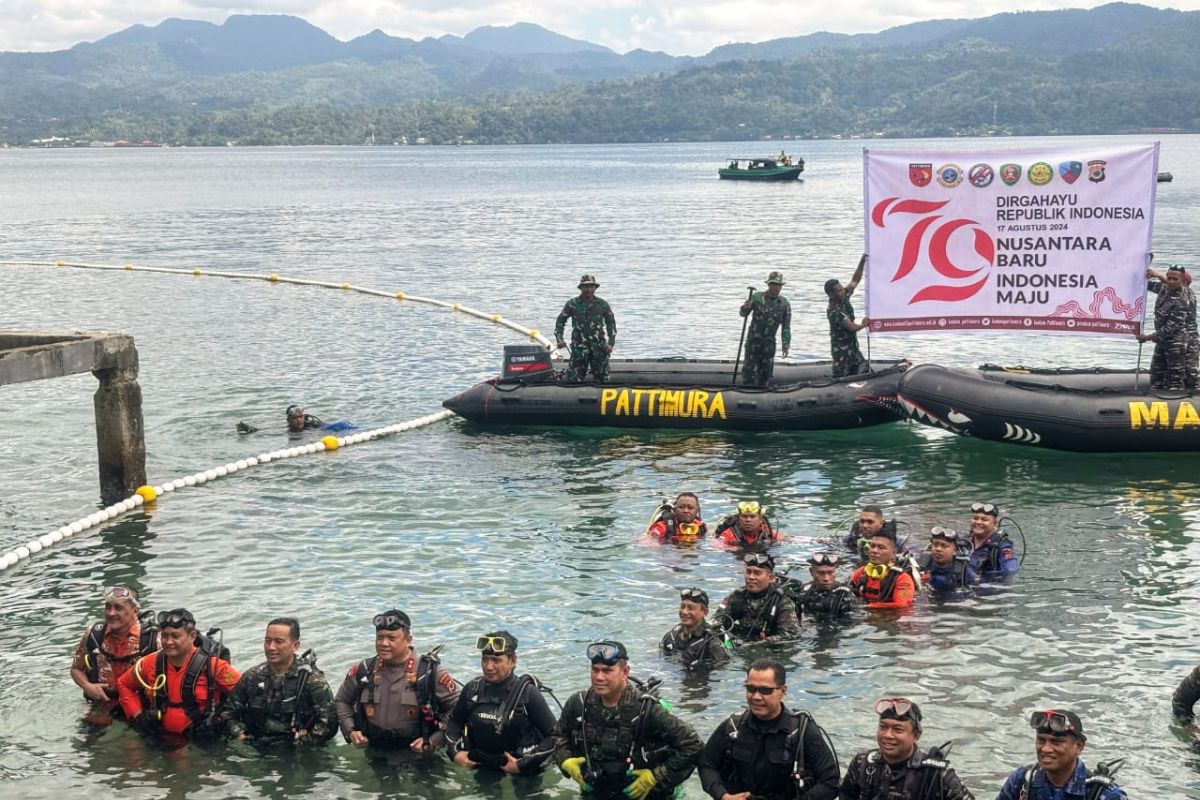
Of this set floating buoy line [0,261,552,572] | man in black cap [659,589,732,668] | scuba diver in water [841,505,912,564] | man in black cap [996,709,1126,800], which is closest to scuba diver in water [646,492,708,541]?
scuba diver in water [841,505,912,564]

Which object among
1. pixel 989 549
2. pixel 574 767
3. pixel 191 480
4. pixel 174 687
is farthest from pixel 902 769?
pixel 191 480

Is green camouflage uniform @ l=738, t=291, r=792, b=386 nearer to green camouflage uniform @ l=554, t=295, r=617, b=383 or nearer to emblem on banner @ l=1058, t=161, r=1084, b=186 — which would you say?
green camouflage uniform @ l=554, t=295, r=617, b=383

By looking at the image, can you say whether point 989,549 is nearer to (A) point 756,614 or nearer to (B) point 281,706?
(A) point 756,614

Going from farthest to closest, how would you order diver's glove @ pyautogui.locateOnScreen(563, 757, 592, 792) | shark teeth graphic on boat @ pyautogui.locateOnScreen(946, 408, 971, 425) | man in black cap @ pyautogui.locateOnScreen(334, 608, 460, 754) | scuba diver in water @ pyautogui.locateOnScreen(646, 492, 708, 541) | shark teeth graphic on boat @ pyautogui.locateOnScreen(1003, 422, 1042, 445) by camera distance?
shark teeth graphic on boat @ pyautogui.locateOnScreen(946, 408, 971, 425), shark teeth graphic on boat @ pyautogui.locateOnScreen(1003, 422, 1042, 445), scuba diver in water @ pyautogui.locateOnScreen(646, 492, 708, 541), man in black cap @ pyautogui.locateOnScreen(334, 608, 460, 754), diver's glove @ pyautogui.locateOnScreen(563, 757, 592, 792)

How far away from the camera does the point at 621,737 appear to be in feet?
34.0

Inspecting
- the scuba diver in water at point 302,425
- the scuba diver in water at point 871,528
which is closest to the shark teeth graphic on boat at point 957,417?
the scuba diver in water at point 871,528

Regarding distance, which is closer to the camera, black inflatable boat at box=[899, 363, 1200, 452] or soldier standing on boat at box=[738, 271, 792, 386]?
black inflatable boat at box=[899, 363, 1200, 452]

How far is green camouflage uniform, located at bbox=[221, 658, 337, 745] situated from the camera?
38.2 ft

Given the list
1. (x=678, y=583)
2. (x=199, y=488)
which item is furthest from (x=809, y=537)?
(x=199, y=488)

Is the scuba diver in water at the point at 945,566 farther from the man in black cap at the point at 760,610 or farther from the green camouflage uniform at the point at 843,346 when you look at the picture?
the green camouflage uniform at the point at 843,346

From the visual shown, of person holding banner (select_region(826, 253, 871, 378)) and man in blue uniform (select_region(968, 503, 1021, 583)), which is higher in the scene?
person holding banner (select_region(826, 253, 871, 378))

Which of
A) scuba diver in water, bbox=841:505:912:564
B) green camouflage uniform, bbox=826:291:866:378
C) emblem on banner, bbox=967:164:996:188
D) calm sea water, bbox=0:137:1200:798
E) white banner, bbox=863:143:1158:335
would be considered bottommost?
calm sea water, bbox=0:137:1200:798

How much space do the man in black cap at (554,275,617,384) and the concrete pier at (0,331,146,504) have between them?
7411 millimetres

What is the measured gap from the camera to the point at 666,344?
36.9 metres
